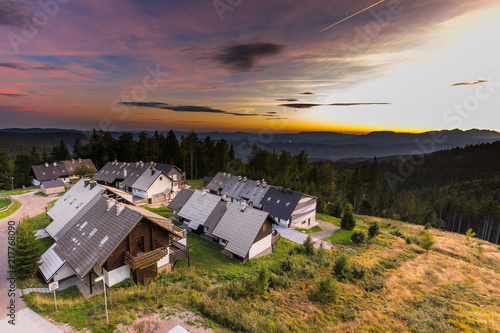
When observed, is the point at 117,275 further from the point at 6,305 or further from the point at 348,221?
the point at 348,221

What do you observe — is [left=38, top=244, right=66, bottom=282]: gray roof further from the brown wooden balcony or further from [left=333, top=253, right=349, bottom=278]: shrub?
[left=333, top=253, right=349, bottom=278]: shrub

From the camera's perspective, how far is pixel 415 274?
→ 24.7 metres

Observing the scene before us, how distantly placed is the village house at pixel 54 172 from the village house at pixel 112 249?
43.6 meters

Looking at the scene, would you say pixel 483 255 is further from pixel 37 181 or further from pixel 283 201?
pixel 37 181

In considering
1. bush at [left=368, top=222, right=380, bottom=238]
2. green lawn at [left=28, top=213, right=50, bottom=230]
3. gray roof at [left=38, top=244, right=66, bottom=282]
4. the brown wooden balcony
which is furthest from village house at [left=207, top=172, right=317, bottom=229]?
green lawn at [left=28, top=213, right=50, bottom=230]

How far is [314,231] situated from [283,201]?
7683mm

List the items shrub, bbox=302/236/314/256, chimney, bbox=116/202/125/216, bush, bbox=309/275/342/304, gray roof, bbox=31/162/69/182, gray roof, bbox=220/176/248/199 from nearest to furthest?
bush, bbox=309/275/342/304, chimney, bbox=116/202/125/216, shrub, bbox=302/236/314/256, gray roof, bbox=220/176/248/199, gray roof, bbox=31/162/69/182

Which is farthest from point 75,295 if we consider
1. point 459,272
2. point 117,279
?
point 459,272

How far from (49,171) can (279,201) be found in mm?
56966

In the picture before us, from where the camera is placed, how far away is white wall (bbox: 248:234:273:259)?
2516 centimetres

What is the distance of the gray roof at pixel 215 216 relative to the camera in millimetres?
28778

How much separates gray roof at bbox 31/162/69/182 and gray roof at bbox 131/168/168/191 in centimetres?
2437

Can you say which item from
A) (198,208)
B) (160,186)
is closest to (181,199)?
(198,208)

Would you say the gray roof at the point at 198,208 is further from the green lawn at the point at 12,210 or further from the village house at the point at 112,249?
the green lawn at the point at 12,210
